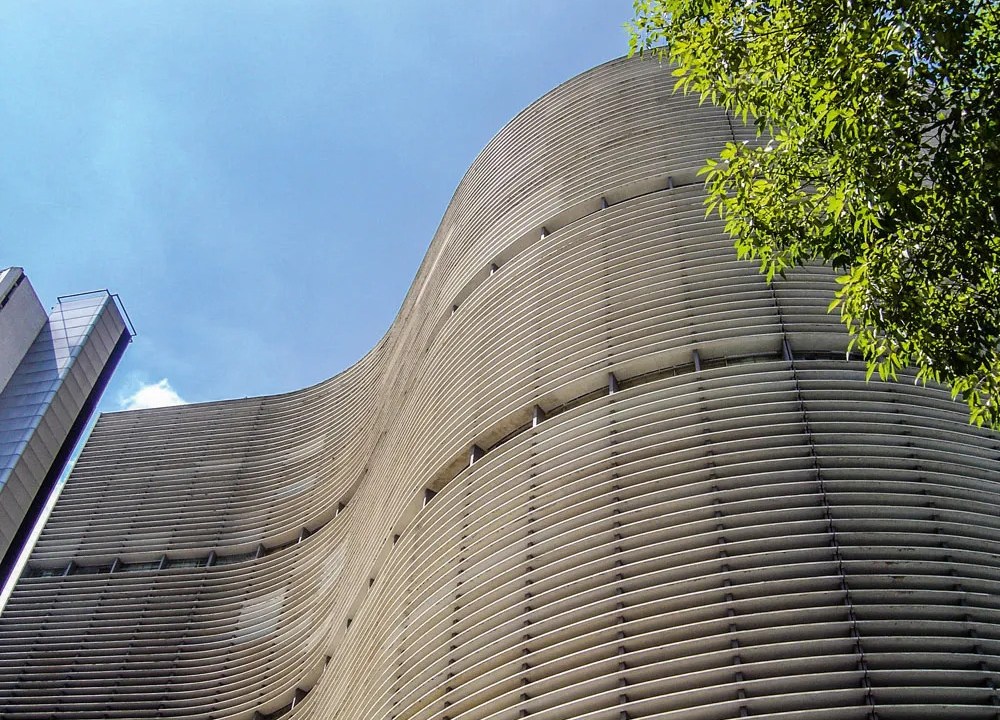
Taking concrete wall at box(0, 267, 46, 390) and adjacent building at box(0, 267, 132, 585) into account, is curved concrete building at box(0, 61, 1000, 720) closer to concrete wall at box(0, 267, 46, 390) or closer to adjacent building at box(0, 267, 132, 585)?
adjacent building at box(0, 267, 132, 585)

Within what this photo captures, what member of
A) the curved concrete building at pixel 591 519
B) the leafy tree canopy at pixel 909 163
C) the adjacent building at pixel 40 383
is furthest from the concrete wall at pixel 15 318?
the leafy tree canopy at pixel 909 163

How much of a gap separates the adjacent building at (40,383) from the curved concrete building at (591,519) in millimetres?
8682

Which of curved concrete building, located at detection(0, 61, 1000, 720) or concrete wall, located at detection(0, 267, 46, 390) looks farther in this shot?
concrete wall, located at detection(0, 267, 46, 390)

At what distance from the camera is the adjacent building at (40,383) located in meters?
28.9

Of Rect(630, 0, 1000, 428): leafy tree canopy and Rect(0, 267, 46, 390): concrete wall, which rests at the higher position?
Rect(0, 267, 46, 390): concrete wall

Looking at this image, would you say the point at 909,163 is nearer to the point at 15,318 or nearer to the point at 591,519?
the point at 591,519

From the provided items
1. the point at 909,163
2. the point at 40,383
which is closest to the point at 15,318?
the point at 40,383

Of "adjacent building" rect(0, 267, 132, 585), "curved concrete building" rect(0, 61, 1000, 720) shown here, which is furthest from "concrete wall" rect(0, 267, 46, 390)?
"curved concrete building" rect(0, 61, 1000, 720)

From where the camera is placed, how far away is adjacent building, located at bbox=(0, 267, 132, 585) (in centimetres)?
2888

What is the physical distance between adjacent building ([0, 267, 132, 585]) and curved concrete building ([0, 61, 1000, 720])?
28.5ft

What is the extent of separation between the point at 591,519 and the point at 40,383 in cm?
2717

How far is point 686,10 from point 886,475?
542cm

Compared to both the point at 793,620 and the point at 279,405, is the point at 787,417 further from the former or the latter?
the point at 279,405

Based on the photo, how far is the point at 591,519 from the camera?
33.0ft
